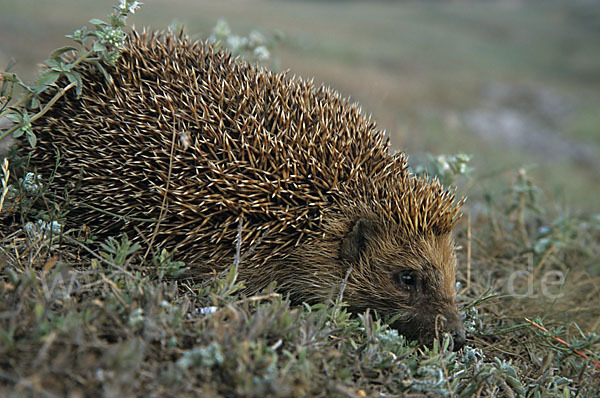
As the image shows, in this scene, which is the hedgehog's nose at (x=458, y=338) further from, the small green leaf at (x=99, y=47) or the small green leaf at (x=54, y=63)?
the small green leaf at (x=54, y=63)

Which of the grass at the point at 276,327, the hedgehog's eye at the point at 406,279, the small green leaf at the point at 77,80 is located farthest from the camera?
the hedgehog's eye at the point at 406,279

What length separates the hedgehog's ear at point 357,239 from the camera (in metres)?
Answer: 4.02

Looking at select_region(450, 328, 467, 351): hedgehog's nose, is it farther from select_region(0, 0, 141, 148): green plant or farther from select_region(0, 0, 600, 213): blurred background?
select_region(0, 0, 141, 148): green plant

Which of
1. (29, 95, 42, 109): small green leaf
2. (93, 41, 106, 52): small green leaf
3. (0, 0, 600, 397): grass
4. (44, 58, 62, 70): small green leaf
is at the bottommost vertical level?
(0, 0, 600, 397): grass

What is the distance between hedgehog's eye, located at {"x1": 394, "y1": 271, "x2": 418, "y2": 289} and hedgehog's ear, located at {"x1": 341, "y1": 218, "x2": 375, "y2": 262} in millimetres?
366

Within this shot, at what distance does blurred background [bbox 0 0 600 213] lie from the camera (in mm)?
13870

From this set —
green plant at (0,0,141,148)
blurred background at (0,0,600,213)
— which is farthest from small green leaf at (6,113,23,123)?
blurred background at (0,0,600,213)

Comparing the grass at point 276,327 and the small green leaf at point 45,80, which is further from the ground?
the small green leaf at point 45,80

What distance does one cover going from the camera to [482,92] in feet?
93.5

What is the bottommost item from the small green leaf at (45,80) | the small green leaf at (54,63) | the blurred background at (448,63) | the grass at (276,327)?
the grass at (276,327)

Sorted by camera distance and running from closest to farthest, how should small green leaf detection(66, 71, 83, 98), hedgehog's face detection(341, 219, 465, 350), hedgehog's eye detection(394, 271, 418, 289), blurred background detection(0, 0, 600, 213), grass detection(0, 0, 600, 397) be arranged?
grass detection(0, 0, 600, 397), small green leaf detection(66, 71, 83, 98), hedgehog's face detection(341, 219, 465, 350), hedgehog's eye detection(394, 271, 418, 289), blurred background detection(0, 0, 600, 213)

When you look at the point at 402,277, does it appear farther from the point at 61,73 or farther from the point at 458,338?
the point at 61,73

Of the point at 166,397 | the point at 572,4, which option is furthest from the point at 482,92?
the point at 572,4

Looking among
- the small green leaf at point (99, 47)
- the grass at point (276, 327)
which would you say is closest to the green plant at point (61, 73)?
the small green leaf at point (99, 47)
